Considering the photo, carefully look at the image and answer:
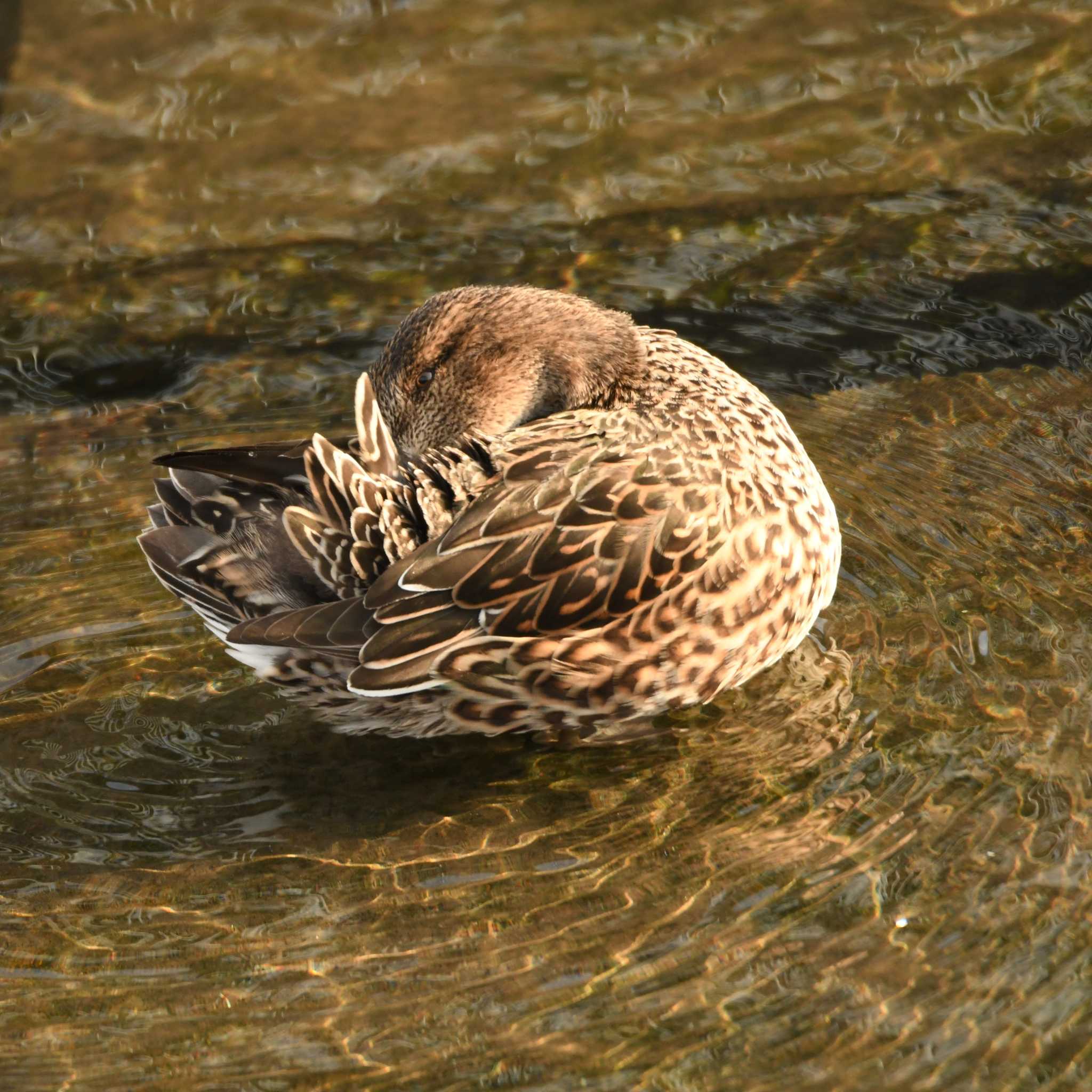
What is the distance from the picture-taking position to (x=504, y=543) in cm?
474

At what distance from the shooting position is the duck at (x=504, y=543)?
472 cm

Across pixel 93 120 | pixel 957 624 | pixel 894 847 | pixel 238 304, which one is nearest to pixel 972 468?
pixel 957 624

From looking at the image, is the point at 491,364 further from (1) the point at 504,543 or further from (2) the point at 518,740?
(2) the point at 518,740

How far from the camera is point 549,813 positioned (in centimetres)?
488

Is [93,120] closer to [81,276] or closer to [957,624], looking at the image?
[81,276]

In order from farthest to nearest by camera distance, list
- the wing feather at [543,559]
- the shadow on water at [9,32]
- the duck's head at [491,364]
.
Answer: the shadow on water at [9,32] → the duck's head at [491,364] → the wing feather at [543,559]

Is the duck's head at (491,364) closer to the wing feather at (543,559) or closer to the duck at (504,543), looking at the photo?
the duck at (504,543)

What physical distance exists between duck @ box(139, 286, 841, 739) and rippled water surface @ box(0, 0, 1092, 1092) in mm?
316

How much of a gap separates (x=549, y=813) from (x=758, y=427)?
A: 1375 millimetres

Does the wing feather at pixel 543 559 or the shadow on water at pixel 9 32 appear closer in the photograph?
the wing feather at pixel 543 559

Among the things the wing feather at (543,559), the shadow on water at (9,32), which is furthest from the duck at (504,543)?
the shadow on water at (9,32)

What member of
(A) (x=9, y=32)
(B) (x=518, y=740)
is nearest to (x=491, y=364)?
(B) (x=518, y=740)

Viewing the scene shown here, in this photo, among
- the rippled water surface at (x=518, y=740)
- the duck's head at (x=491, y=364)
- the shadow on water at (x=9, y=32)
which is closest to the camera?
the rippled water surface at (x=518, y=740)

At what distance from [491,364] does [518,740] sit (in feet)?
3.92
